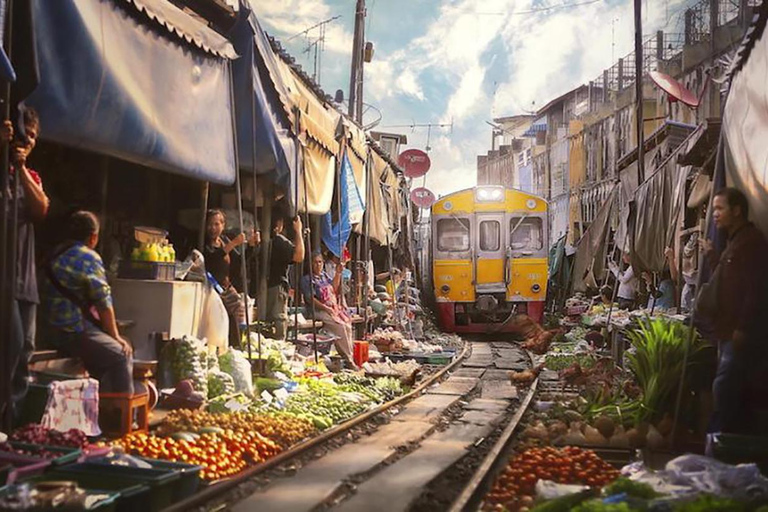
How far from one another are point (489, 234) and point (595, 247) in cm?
345

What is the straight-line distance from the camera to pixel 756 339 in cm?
534

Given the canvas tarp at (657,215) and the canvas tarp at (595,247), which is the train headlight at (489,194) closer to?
the canvas tarp at (595,247)

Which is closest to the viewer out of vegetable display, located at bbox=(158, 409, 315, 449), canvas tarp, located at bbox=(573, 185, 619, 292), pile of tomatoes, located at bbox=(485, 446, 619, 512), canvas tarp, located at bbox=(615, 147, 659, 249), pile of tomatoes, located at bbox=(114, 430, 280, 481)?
pile of tomatoes, located at bbox=(485, 446, 619, 512)

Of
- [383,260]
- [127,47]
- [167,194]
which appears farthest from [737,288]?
[383,260]

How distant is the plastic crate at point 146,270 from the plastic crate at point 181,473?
2.66 meters

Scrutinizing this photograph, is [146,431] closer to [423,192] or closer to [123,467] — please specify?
[123,467]

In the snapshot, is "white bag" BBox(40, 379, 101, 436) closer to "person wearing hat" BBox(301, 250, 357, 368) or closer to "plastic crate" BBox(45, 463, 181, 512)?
"plastic crate" BBox(45, 463, 181, 512)

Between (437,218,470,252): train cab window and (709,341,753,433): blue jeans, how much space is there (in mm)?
13321

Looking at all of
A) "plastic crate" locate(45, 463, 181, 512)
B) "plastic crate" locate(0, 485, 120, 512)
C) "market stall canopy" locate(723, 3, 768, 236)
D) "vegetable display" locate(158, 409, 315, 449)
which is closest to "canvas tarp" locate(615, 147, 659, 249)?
"market stall canopy" locate(723, 3, 768, 236)

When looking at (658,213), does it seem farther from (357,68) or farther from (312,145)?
(357,68)

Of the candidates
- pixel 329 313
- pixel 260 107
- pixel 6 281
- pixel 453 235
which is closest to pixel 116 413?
pixel 6 281

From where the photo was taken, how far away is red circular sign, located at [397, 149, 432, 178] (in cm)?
2330

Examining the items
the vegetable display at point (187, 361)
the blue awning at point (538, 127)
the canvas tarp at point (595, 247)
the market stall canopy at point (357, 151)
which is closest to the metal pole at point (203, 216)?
the vegetable display at point (187, 361)

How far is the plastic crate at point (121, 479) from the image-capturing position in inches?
154
